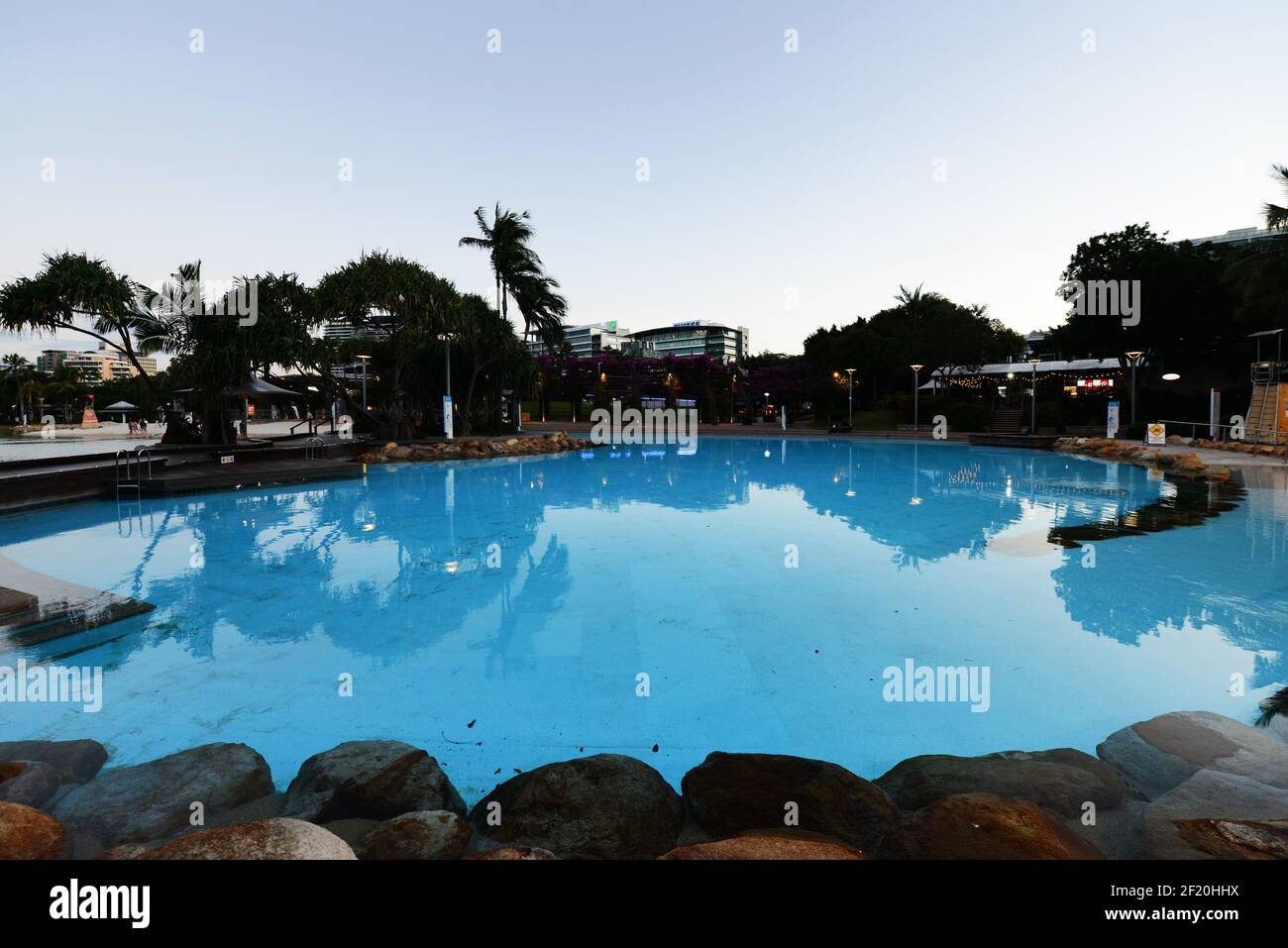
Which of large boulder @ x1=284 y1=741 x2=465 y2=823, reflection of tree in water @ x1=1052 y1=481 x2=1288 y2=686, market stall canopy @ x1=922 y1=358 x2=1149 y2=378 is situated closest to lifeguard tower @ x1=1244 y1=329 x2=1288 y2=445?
market stall canopy @ x1=922 y1=358 x2=1149 y2=378

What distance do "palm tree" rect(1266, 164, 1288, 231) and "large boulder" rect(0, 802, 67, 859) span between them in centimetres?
3494

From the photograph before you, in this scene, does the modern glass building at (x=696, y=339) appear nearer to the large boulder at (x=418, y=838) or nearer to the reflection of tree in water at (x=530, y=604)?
the reflection of tree in water at (x=530, y=604)

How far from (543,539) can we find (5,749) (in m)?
7.34

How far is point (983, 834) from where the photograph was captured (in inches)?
101

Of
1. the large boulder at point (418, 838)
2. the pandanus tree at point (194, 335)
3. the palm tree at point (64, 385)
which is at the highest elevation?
the palm tree at point (64, 385)

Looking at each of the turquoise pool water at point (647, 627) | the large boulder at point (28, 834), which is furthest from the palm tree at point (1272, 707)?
the large boulder at point (28, 834)

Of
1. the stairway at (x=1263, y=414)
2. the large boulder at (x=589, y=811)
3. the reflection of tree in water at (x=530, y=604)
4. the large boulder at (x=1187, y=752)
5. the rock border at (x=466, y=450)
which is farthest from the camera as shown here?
the rock border at (x=466, y=450)

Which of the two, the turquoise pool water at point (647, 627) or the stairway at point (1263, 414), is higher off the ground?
the stairway at point (1263, 414)

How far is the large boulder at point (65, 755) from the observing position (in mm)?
3652

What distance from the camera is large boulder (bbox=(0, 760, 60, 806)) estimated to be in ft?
10.6

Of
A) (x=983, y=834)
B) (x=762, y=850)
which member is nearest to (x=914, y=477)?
(x=983, y=834)

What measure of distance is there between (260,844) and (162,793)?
1.46 metres

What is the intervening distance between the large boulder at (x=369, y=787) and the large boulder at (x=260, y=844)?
756 mm
